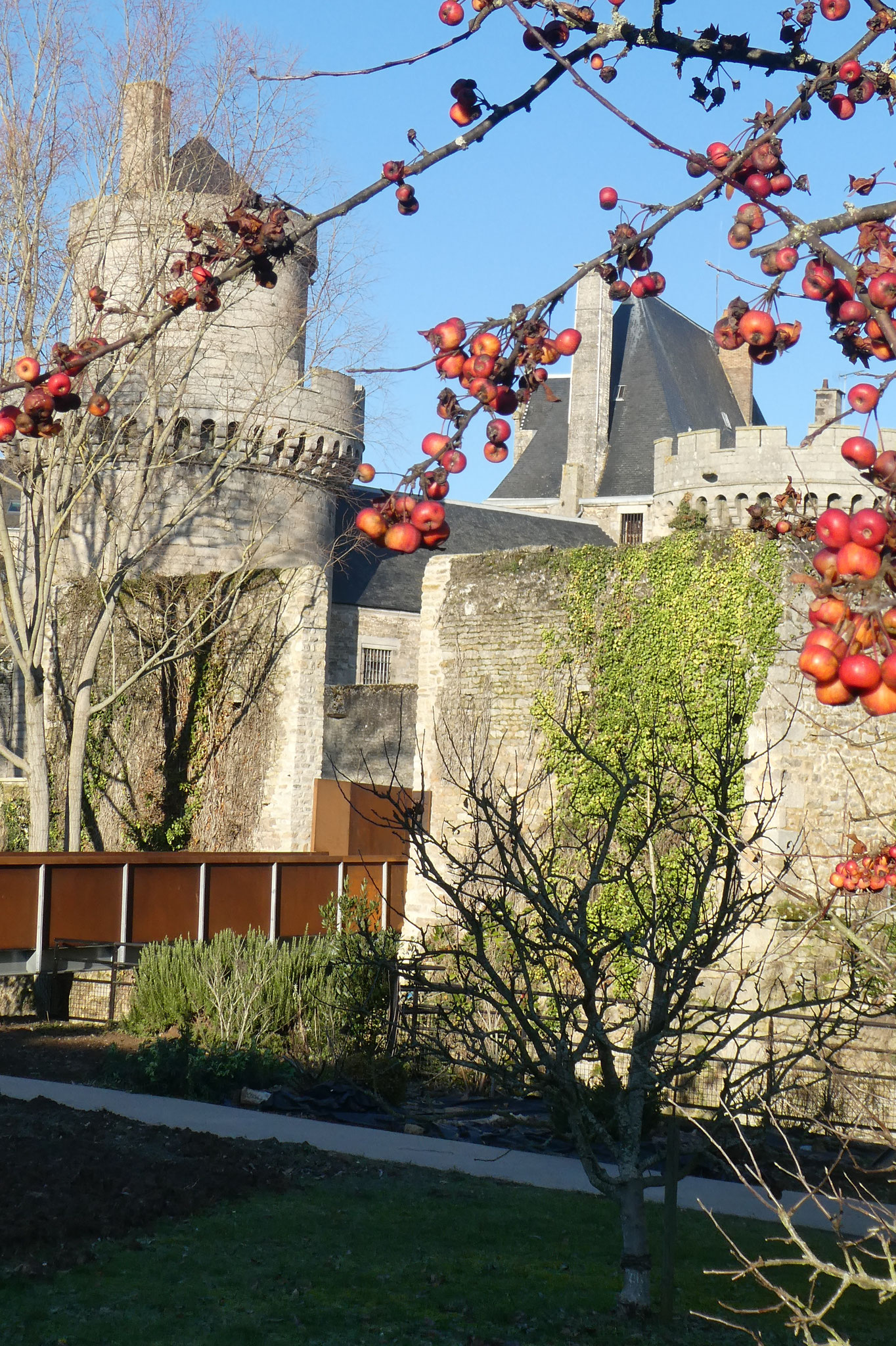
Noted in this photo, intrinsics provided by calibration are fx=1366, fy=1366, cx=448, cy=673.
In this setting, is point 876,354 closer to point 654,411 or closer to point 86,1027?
point 86,1027

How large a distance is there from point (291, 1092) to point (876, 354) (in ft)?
29.2

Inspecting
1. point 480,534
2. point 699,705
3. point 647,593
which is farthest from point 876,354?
point 480,534

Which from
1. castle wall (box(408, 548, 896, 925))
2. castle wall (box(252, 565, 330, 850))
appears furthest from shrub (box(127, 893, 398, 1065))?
castle wall (box(252, 565, 330, 850))

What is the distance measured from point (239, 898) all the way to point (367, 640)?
47.7 ft

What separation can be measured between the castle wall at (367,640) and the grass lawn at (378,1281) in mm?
20674

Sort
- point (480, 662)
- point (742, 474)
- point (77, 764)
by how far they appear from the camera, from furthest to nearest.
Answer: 1. point (742, 474)
2. point (77, 764)
3. point (480, 662)

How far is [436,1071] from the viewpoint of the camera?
462 inches

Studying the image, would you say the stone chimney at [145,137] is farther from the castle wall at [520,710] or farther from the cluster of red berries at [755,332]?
the cluster of red berries at [755,332]

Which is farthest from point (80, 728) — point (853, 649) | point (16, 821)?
point (853, 649)

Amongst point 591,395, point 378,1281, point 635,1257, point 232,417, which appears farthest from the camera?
point 591,395

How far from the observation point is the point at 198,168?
1739 centimetres

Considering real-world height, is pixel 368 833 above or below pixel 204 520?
below

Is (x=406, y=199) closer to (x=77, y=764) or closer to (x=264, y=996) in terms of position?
(x=264, y=996)

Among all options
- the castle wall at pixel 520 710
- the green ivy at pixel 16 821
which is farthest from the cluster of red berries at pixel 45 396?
the green ivy at pixel 16 821
